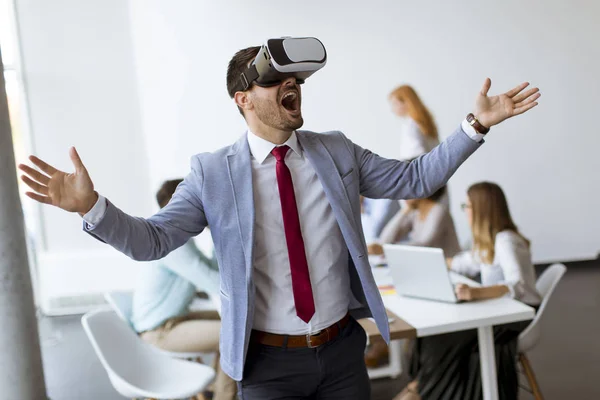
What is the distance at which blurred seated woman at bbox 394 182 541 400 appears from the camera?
3.04 metres

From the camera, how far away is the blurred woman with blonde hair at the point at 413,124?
526 centimetres

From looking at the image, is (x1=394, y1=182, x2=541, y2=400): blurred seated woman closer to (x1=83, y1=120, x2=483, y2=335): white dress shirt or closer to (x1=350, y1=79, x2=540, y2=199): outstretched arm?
(x1=350, y1=79, x2=540, y2=199): outstretched arm

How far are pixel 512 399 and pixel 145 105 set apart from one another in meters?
4.24

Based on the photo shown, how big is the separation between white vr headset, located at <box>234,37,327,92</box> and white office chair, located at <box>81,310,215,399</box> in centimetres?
161

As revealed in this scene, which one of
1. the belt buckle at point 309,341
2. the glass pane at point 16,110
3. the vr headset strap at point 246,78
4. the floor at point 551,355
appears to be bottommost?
the floor at point 551,355

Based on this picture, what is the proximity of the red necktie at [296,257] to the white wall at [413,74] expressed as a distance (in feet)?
14.0

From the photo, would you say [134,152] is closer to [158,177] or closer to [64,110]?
[158,177]

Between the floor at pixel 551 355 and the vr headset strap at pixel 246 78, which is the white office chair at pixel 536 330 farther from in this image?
the vr headset strap at pixel 246 78

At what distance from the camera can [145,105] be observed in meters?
6.00

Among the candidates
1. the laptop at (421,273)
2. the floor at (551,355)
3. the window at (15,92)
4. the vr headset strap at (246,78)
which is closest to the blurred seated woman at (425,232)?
the floor at (551,355)

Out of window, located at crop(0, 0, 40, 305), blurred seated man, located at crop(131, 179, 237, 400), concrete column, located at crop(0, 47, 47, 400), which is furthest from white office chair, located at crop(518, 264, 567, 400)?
window, located at crop(0, 0, 40, 305)

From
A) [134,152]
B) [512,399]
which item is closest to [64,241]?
[134,152]

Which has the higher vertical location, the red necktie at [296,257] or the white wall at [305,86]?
the white wall at [305,86]

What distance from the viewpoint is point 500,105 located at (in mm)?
1841
